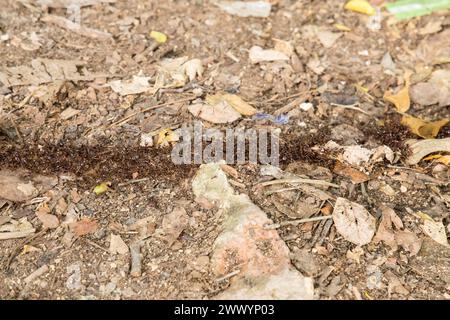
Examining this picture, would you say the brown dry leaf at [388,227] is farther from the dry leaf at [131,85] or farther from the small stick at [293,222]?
the dry leaf at [131,85]

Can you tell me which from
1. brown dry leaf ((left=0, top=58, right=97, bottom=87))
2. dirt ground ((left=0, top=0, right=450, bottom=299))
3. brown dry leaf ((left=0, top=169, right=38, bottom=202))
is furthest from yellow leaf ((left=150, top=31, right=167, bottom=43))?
brown dry leaf ((left=0, top=169, right=38, bottom=202))

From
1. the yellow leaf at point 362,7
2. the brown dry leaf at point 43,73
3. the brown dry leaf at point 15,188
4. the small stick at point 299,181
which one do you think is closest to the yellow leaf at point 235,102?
the small stick at point 299,181

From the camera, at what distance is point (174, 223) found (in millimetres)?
2793

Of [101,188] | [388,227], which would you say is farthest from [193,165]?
[388,227]

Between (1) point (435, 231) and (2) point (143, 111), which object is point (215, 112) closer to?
(2) point (143, 111)

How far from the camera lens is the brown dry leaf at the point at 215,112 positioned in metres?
3.36

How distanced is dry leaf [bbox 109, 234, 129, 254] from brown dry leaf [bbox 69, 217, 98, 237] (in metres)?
0.13

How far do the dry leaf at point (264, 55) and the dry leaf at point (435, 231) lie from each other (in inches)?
66.0

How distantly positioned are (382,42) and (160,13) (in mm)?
1811

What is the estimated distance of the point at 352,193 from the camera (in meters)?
2.97

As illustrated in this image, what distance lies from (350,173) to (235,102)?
0.92 m

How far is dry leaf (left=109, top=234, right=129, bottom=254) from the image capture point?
2.68 meters

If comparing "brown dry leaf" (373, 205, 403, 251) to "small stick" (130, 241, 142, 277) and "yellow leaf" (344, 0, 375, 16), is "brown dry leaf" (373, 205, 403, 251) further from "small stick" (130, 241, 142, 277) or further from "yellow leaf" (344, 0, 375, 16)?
"yellow leaf" (344, 0, 375, 16)
